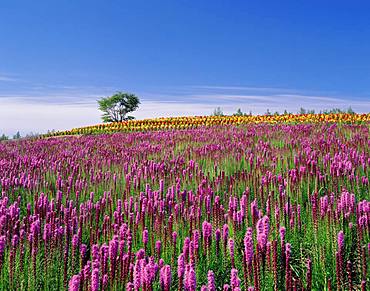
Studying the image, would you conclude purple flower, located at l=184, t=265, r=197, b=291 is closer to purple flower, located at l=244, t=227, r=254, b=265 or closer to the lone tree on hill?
purple flower, located at l=244, t=227, r=254, b=265

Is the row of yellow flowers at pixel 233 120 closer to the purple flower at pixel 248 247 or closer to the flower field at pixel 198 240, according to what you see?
A: the flower field at pixel 198 240

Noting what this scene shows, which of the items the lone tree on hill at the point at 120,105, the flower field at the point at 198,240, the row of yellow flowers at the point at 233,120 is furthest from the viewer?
the lone tree on hill at the point at 120,105

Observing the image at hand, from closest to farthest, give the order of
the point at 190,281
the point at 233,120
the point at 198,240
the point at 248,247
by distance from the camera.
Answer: the point at 190,281 → the point at 248,247 → the point at 198,240 → the point at 233,120

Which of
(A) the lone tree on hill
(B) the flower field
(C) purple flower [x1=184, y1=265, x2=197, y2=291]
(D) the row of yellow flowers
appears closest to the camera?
(C) purple flower [x1=184, y1=265, x2=197, y2=291]

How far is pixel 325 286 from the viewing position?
8.47ft

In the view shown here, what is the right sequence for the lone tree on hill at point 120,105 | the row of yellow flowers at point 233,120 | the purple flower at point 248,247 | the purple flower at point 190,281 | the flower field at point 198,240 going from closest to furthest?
1. the purple flower at point 190,281
2. the purple flower at point 248,247
3. the flower field at point 198,240
4. the row of yellow flowers at point 233,120
5. the lone tree on hill at point 120,105

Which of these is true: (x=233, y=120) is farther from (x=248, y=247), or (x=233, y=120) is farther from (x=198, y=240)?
(x=248, y=247)

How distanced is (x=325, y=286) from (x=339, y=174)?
277 centimetres

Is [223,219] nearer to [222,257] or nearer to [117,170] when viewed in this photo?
[222,257]

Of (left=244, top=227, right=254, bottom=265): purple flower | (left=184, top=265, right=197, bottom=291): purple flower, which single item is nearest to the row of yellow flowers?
(left=244, top=227, right=254, bottom=265): purple flower

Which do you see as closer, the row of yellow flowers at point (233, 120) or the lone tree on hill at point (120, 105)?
the row of yellow flowers at point (233, 120)

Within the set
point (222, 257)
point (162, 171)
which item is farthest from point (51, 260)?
point (162, 171)

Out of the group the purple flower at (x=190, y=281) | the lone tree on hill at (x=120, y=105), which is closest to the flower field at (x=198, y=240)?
the purple flower at (x=190, y=281)

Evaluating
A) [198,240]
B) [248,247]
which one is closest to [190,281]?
[248,247]
